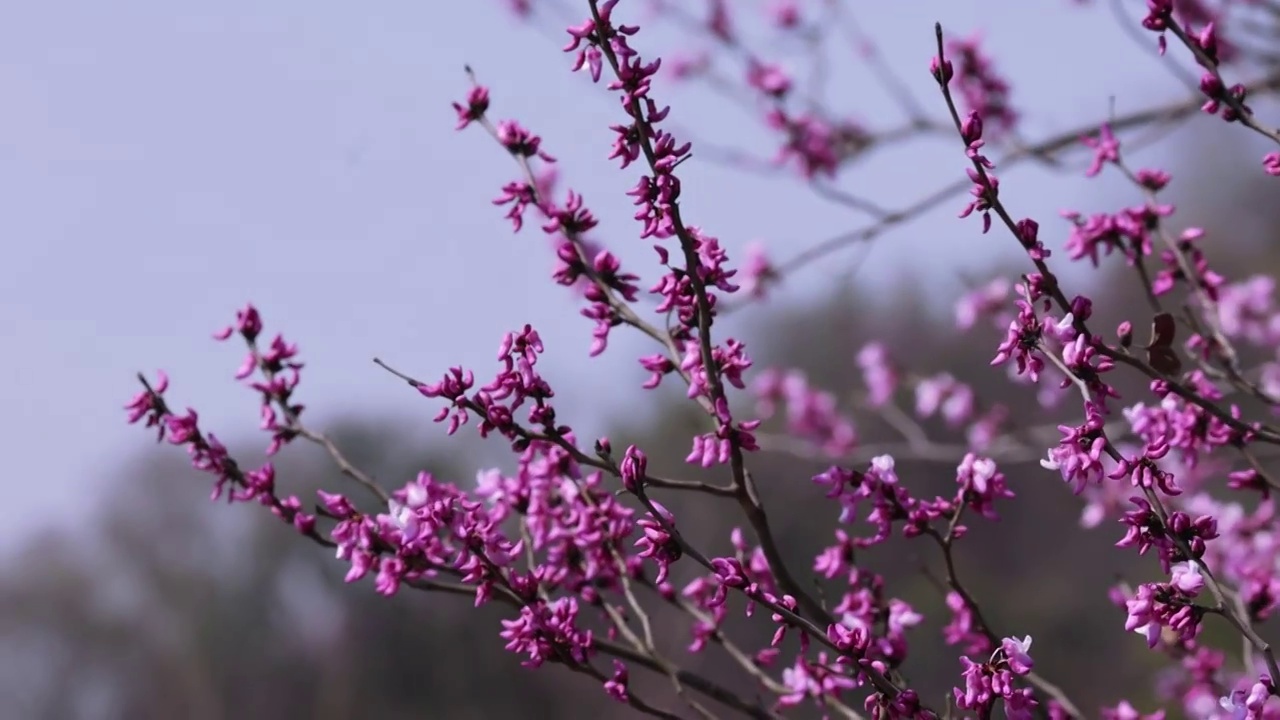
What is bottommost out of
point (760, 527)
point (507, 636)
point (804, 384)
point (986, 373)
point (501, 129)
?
point (507, 636)

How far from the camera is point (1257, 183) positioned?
21578 millimetres

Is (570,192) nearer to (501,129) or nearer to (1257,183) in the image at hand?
(501,129)

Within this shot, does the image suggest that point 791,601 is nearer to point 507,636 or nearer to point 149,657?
point 507,636

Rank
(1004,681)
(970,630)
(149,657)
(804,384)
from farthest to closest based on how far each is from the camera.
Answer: (149,657) → (804,384) → (970,630) → (1004,681)

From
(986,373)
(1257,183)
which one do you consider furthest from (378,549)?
(1257,183)

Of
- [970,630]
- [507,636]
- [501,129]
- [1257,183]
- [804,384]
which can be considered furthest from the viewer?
[1257,183]

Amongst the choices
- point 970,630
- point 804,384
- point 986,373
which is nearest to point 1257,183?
point 986,373

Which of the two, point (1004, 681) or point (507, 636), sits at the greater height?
point (1004, 681)

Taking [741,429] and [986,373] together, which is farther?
[986,373]

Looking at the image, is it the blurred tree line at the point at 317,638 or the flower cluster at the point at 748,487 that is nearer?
the flower cluster at the point at 748,487

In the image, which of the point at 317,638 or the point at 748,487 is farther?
the point at 317,638

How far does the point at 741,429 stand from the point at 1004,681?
0.49 metres

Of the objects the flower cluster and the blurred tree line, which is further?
the blurred tree line

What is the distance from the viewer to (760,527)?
188cm
